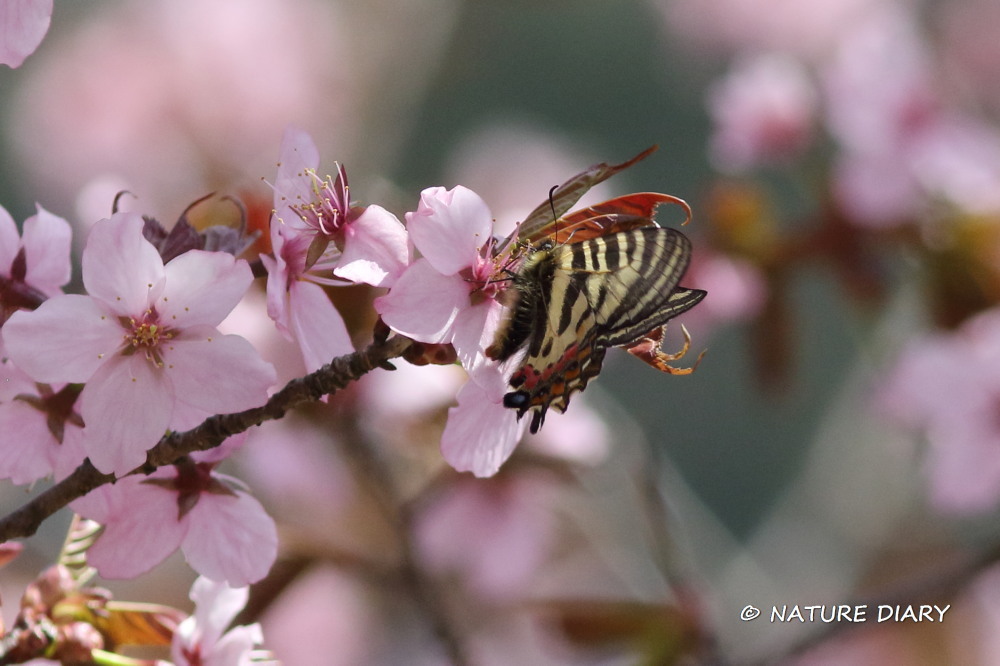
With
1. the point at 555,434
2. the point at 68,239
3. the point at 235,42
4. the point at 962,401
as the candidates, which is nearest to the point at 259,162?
the point at 235,42

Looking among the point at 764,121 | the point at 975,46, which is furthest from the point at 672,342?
the point at 975,46

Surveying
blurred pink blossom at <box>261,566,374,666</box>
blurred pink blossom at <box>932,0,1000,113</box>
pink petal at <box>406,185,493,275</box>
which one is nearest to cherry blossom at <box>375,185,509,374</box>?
pink petal at <box>406,185,493,275</box>

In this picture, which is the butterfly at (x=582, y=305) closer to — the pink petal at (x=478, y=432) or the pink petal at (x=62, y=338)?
the pink petal at (x=478, y=432)

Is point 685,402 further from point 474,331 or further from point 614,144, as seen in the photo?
point 474,331

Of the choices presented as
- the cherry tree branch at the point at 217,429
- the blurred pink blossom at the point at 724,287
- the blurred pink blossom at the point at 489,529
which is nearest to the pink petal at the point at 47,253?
the cherry tree branch at the point at 217,429

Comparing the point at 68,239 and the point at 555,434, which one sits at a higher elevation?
the point at 68,239

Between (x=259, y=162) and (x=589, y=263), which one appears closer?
(x=589, y=263)
